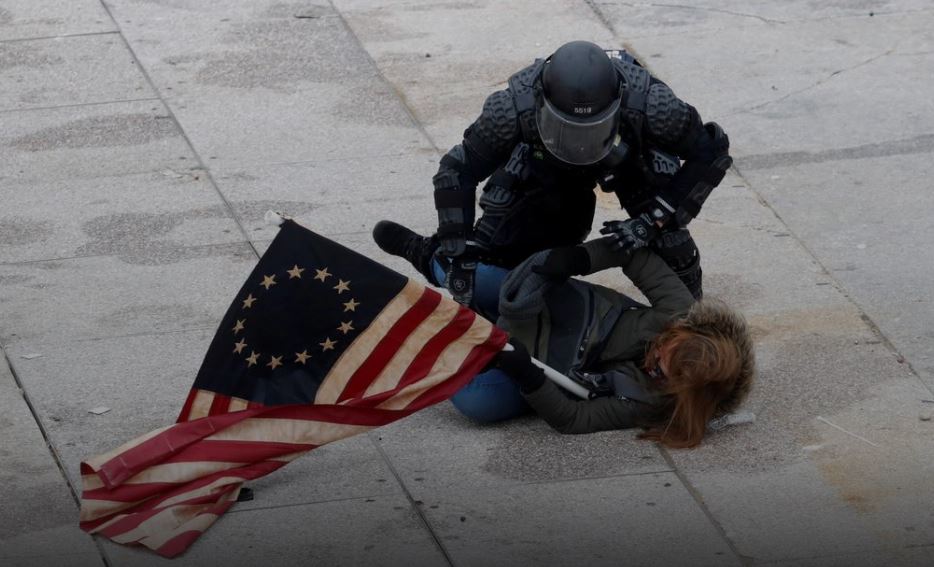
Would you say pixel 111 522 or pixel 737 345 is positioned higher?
pixel 737 345

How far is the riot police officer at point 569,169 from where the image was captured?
5160 millimetres

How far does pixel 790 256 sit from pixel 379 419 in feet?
8.49

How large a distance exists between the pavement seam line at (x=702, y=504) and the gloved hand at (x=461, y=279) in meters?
0.93

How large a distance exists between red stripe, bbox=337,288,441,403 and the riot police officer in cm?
67

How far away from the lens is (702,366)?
4.84m

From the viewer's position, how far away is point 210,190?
729 cm

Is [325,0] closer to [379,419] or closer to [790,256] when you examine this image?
[790,256]

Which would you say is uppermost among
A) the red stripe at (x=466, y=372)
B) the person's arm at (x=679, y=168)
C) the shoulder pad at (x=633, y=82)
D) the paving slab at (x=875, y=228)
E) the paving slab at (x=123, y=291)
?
the shoulder pad at (x=633, y=82)

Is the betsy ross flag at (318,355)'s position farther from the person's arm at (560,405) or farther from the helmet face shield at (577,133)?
the helmet face shield at (577,133)

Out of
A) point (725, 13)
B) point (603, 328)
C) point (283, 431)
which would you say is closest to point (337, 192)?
point (603, 328)

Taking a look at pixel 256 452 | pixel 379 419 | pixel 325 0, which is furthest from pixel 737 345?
pixel 325 0

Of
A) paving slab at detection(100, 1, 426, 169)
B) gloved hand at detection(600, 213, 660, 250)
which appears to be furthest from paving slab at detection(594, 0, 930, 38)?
gloved hand at detection(600, 213, 660, 250)

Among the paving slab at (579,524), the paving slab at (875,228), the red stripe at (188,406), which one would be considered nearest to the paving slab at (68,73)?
the paving slab at (875,228)

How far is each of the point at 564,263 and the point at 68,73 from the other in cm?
443
